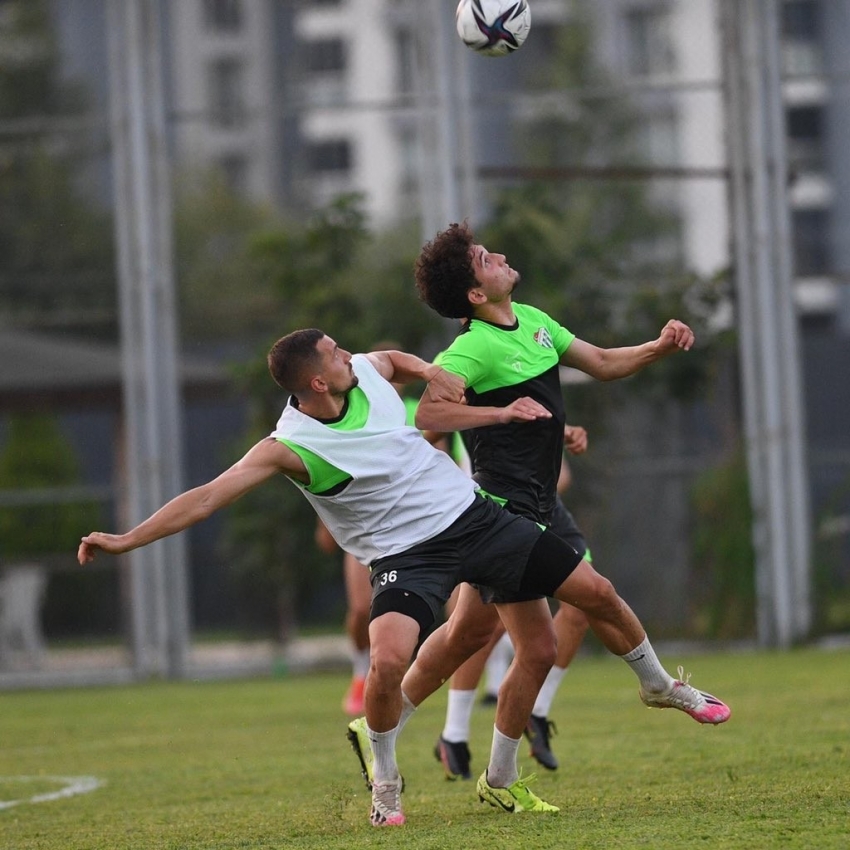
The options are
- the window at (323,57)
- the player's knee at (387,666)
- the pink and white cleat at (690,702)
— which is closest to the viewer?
the player's knee at (387,666)

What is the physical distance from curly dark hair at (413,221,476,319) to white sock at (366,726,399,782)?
1.48 metres

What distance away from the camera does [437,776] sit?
6695mm

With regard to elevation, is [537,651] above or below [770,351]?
below

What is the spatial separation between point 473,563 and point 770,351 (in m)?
9.76

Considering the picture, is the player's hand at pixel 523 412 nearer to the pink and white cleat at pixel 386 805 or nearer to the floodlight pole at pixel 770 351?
the pink and white cleat at pixel 386 805

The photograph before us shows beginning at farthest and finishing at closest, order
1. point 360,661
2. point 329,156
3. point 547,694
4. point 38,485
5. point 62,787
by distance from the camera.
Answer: point 329,156 → point 38,485 → point 360,661 → point 62,787 → point 547,694

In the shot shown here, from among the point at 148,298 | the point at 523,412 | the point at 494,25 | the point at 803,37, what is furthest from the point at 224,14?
the point at 523,412

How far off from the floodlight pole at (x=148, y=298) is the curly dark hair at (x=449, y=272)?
927 cm

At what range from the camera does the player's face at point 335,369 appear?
17.1 feet

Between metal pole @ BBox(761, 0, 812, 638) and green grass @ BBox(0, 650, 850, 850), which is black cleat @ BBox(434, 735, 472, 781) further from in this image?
metal pole @ BBox(761, 0, 812, 638)

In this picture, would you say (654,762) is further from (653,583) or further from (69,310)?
(69,310)

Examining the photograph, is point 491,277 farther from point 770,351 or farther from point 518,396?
point 770,351

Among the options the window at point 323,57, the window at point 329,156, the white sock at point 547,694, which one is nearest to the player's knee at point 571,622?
the white sock at point 547,694

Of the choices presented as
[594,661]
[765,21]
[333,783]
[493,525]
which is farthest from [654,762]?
[765,21]
